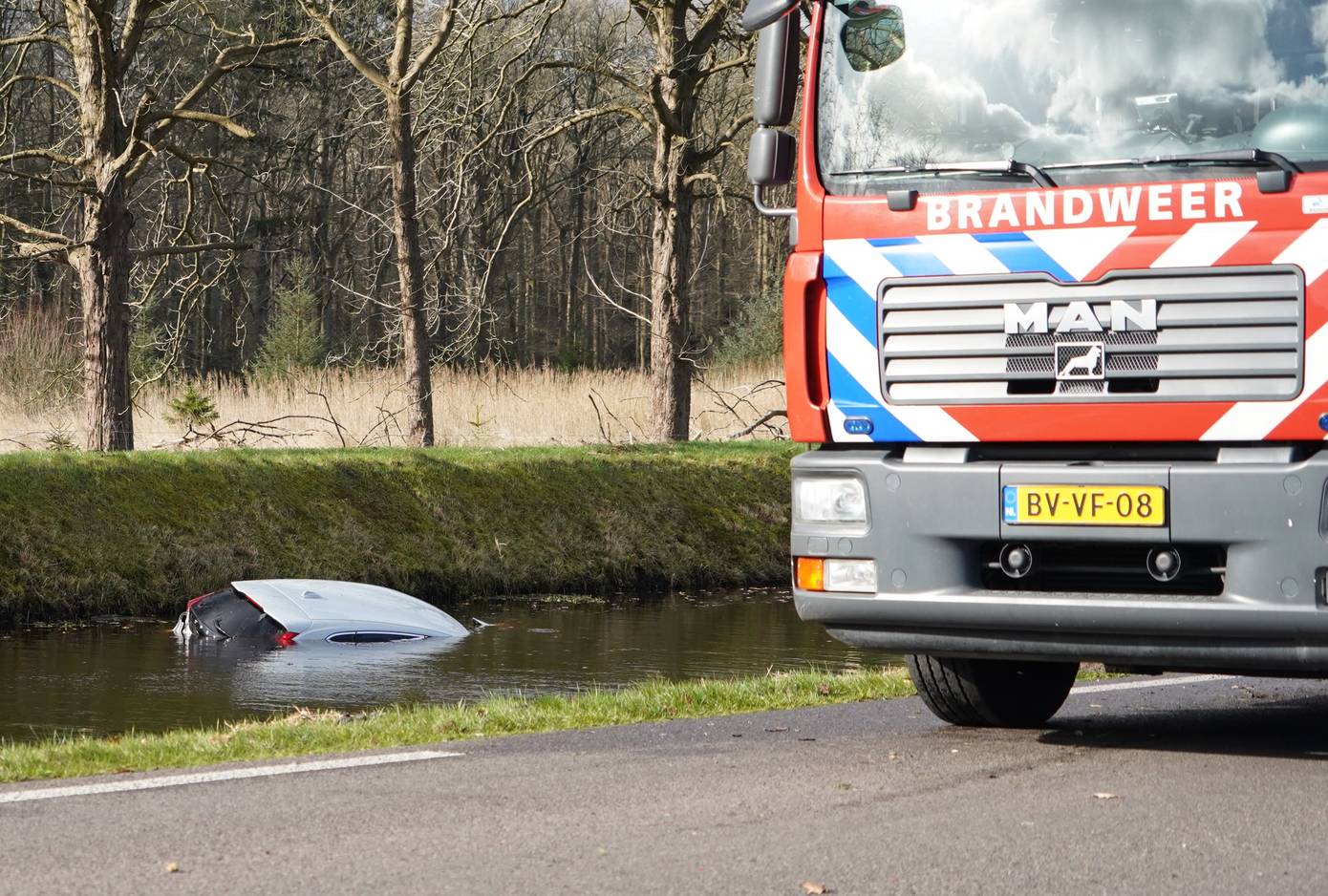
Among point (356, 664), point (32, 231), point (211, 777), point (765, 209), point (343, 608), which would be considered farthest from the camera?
point (32, 231)

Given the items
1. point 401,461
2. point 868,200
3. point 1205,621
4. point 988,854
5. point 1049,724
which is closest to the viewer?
point 988,854

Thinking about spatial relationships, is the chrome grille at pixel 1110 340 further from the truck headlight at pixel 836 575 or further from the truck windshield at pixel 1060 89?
the truck headlight at pixel 836 575

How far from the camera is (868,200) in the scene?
702 cm

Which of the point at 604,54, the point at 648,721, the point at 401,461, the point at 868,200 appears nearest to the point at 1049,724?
the point at 648,721

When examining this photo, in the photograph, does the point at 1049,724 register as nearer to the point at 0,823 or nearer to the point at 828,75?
the point at 828,75

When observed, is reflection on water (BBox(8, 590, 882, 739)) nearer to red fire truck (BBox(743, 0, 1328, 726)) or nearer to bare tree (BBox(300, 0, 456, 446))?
bare tree (BBox(300, 0, 456, 446))

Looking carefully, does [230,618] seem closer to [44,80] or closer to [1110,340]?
[44,80]

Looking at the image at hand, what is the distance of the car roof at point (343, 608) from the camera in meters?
15.7

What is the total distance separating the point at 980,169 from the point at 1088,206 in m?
0.47

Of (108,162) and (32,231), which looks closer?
(32,231)

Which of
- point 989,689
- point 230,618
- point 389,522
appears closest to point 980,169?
point 989,689

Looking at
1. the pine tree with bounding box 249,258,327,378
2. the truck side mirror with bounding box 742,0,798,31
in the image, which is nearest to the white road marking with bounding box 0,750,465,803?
the truck side mirror with bounding box 742,0,798,31

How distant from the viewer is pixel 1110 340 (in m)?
6.63

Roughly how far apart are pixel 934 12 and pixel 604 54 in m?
17.4
